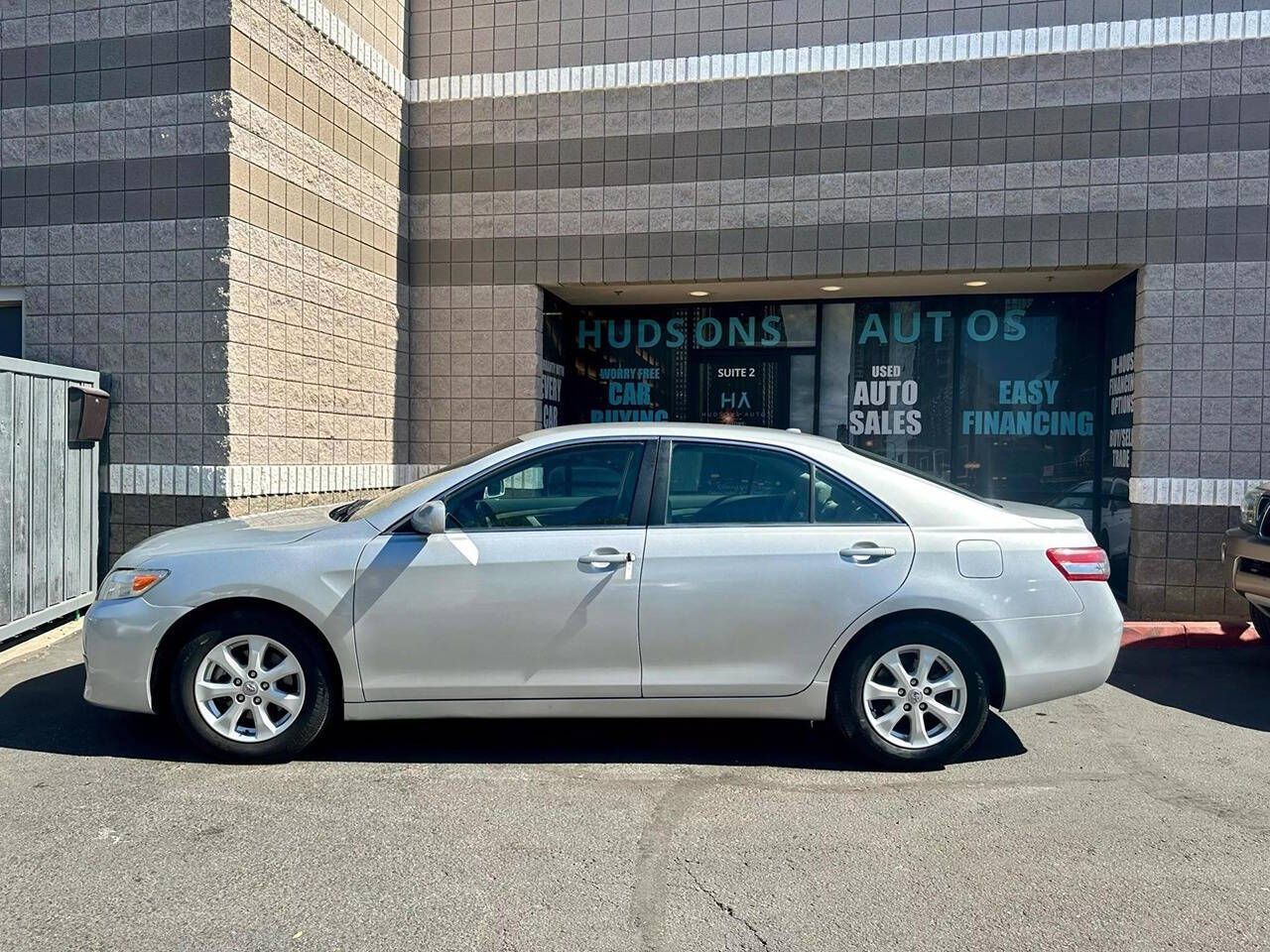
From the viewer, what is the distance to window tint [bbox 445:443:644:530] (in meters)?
4.66

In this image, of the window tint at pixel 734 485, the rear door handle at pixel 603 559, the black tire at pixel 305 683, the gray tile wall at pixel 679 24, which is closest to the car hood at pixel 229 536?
the black tire at pixel 305 683

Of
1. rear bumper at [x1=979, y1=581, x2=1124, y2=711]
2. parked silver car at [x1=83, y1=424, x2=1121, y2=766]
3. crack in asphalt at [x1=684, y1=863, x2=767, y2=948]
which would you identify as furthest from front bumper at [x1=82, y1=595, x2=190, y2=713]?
rear bumper at [x1=979, y1=581, x2=1124, y2=711]

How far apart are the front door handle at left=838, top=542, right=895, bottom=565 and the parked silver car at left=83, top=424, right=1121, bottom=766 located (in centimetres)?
1

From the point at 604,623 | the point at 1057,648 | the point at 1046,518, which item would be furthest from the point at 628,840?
the point at 1046,518

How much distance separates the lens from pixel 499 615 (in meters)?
4.48

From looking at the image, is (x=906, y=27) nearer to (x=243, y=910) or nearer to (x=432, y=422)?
(x=432, y=422)

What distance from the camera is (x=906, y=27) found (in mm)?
8891

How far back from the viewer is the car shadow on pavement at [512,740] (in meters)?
4.69

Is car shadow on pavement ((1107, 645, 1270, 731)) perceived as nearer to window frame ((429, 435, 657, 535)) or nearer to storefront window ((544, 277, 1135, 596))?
storefront window ((544, 277, 1135, 596))

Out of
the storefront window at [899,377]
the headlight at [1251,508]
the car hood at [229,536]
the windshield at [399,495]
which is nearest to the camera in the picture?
the car hood at [229,536]

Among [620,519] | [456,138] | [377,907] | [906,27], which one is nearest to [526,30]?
[456,138]

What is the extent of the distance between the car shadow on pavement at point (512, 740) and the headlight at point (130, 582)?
0.78 meters

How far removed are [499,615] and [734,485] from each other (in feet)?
4.29

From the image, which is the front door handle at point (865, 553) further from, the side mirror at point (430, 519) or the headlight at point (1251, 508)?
the headlight at point (1251, 508)
